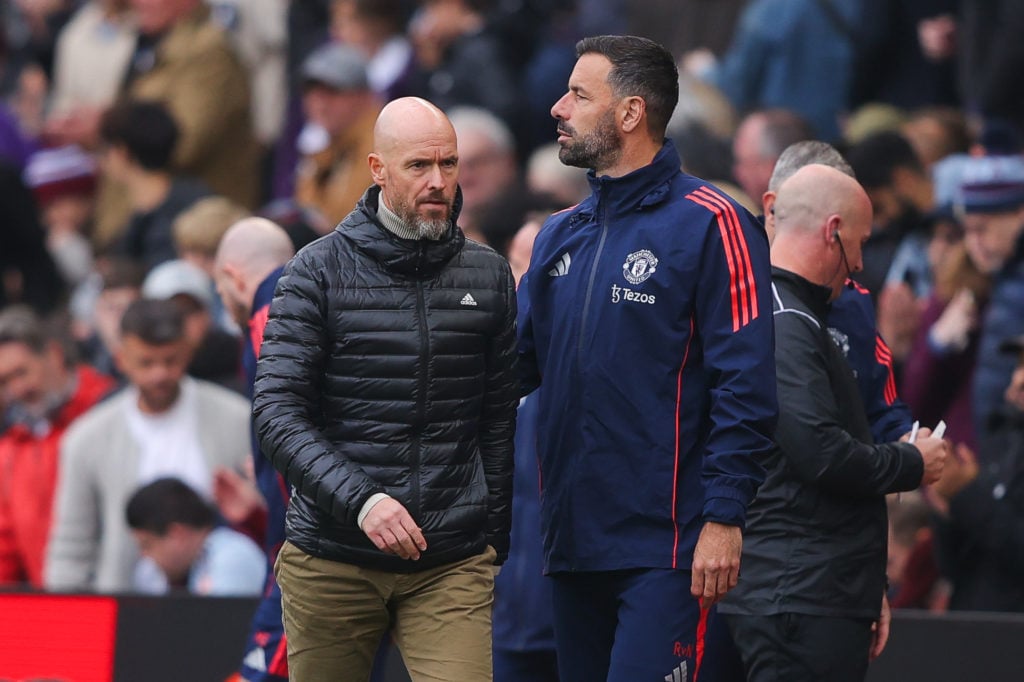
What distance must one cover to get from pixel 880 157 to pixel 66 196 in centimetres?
598

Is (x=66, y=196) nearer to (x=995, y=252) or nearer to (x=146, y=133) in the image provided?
(x=146, y=133)

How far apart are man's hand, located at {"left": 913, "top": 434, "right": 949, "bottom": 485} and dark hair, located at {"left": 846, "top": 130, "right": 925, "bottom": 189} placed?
10.6 ft

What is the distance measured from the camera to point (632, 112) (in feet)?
18.0

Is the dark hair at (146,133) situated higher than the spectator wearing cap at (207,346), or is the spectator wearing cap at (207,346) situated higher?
the dark hair at (146,133)

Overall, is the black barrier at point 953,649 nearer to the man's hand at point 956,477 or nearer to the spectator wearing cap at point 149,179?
the man's hand at point 956,477

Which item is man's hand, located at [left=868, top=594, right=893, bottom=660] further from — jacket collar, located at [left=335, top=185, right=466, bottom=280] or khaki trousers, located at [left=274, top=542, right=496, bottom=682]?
jacket collar, located at [left=335, top=185, right=466, bottom=280]

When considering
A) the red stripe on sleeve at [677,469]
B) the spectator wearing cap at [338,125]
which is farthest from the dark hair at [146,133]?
the red stripe on sleeve at [677,469]

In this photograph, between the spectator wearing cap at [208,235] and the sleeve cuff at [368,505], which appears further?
the spectator wearing cap at [208,235]

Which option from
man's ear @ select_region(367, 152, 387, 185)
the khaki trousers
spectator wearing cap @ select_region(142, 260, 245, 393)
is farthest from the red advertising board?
man's ear @ select_region(367, 152, 387, 185)

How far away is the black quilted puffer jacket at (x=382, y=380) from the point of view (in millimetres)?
5262

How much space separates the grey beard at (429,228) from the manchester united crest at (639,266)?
525 mm

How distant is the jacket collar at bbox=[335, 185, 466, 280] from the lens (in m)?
5.34

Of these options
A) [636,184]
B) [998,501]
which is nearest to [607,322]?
[636,184]

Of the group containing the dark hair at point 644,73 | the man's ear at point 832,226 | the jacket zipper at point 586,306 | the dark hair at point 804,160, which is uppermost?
the dark hair at point 644,73
